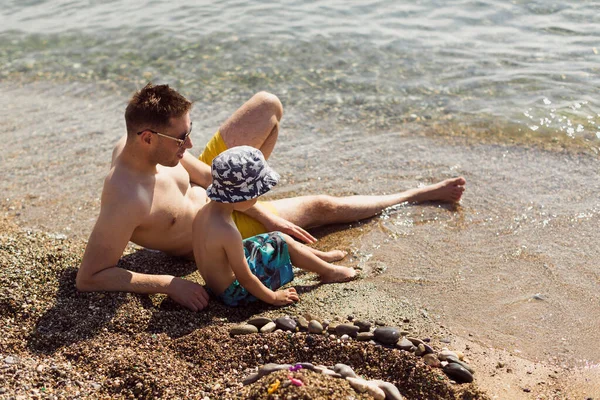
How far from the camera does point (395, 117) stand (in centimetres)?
843

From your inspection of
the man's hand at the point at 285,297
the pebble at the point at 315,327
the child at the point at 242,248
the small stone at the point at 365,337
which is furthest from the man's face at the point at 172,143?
the small stone at the point at 365,337

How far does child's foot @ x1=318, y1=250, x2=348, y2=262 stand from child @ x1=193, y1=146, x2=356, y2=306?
28 cm

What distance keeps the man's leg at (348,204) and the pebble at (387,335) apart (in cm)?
186

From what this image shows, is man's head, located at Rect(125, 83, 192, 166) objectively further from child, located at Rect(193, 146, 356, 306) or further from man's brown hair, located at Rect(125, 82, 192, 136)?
child, located at Rect(193, 146, 356, 306)

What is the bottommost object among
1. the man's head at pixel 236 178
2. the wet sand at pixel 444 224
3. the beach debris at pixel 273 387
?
the wet sand at pixel 444 224

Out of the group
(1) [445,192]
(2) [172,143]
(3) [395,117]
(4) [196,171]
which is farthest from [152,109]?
(3) [395,117]

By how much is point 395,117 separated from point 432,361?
4.99 meters

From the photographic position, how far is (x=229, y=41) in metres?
11.4

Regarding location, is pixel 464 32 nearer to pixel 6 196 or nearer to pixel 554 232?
pixel 554 232

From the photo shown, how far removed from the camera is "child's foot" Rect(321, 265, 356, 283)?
498 centimetres

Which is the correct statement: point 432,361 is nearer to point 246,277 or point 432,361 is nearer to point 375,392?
point 375,392

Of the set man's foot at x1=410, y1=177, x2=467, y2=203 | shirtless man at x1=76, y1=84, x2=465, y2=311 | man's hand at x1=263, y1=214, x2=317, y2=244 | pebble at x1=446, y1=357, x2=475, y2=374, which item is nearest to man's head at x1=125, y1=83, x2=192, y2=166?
shirtless man at x1=76, y1=84, x2=465, y2=311

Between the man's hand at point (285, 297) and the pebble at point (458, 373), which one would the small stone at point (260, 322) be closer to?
the man's hand at point (285, 297)

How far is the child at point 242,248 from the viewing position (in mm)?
4438
